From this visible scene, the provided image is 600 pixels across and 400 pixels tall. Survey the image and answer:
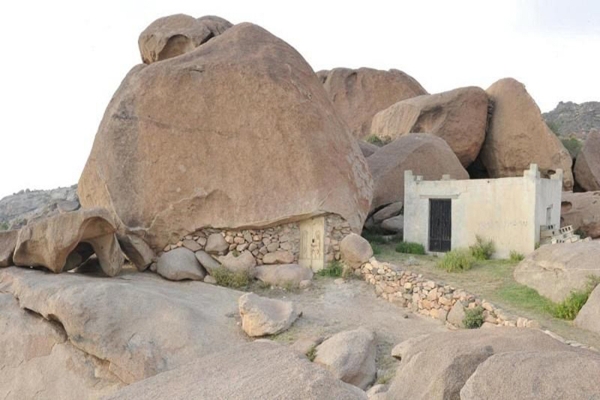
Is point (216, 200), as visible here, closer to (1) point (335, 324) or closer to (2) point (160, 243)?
(2) point (160, 243)

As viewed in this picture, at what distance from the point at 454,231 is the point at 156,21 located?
1663cm

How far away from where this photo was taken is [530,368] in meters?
3.22

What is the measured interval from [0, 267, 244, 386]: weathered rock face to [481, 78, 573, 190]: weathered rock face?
17.7 m

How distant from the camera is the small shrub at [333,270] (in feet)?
42.4

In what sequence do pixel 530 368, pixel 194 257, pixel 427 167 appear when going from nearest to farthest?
pixel 530 368
pixel 194 257
pixel 427 167

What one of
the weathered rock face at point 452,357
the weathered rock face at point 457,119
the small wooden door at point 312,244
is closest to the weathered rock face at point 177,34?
the weathered rock face at point 457,119

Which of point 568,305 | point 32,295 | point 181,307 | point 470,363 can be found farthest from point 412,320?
point 32,295

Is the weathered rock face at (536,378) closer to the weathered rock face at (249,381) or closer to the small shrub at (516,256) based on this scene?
the weathered rock face at (249,381)

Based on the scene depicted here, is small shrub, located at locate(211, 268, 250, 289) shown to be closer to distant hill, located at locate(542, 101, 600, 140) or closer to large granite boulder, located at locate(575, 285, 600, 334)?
large granite boulder, located at locate(575, 285, 600, 334)

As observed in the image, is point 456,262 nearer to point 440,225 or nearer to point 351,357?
point 440,225

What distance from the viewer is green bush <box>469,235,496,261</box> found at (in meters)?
14.7

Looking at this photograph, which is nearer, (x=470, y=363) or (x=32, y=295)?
(x=470, y=363)

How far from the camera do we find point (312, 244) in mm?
13352

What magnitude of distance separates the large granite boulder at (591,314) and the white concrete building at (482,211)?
469 cm
